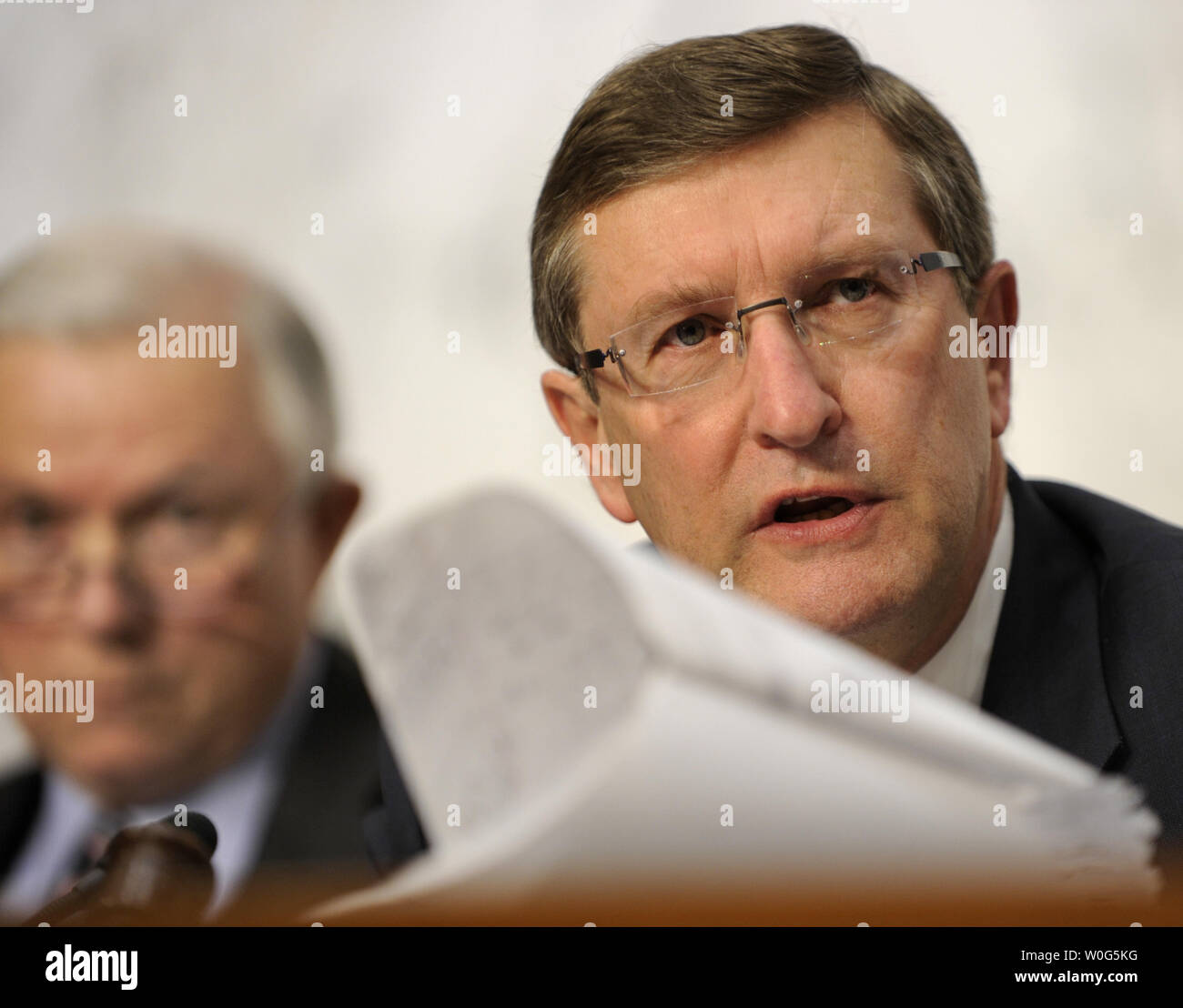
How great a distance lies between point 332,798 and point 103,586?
36 cm

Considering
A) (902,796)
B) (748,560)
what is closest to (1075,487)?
(748,560)

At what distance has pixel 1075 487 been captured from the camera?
1.36 meters

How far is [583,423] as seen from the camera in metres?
1.41

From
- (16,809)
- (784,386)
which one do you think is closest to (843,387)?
(784,386)

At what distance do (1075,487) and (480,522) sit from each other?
115 centimetres

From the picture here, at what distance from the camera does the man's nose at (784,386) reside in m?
1.05

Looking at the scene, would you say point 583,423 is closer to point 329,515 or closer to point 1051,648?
point 329,515

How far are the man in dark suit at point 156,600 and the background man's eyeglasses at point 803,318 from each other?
52 cm

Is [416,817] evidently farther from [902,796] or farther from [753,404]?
[902,796]

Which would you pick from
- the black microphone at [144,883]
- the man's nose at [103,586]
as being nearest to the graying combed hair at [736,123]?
the man's nose at [103,586]

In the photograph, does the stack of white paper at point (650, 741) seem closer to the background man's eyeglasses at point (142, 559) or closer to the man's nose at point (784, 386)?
the man's nose at point (784, 386)

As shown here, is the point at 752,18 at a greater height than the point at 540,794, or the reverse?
the point at 752,18

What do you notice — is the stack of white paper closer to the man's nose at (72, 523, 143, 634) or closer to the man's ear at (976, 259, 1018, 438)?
the man's ear at (976, 259, 1018, 438)

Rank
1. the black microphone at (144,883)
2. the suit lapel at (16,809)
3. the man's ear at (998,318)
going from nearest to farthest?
the black microphone at (144,883) → the man's ear at (998,318) → the suit lapel at (16,809)
